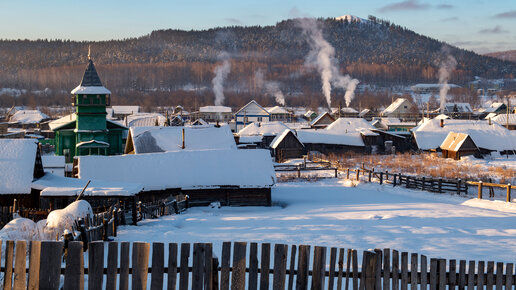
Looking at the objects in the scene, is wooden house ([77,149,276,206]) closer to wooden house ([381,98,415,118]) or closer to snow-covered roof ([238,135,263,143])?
snow-covered roof ([238,135,263,143])

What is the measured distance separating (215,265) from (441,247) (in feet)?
25.3

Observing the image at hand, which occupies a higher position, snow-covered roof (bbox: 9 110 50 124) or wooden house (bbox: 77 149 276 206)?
snow-covered roof (bbox: 9 110 50 124)

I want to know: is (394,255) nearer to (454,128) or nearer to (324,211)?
(324,211)

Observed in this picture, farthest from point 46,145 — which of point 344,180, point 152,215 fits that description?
point 152,215

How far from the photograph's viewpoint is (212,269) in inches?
283

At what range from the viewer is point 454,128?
55.9 meters

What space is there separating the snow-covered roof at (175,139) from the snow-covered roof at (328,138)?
73.2ft

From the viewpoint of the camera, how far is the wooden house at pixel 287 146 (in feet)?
166

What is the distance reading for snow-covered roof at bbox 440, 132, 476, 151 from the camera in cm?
4791

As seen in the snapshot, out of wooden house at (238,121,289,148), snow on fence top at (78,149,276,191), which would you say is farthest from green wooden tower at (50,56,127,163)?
wooden house at (238,121,289,148)

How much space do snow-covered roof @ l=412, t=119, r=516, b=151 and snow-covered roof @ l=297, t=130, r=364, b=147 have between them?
6348 mm

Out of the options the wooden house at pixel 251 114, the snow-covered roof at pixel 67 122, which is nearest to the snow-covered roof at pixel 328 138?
the snow-covered roof at pixel 67 122

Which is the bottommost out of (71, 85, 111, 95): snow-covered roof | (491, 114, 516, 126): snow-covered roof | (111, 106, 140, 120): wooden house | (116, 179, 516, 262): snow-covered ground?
(116, 179, 516, 262): snow-covered ground

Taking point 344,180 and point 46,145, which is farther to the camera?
point 46,145
